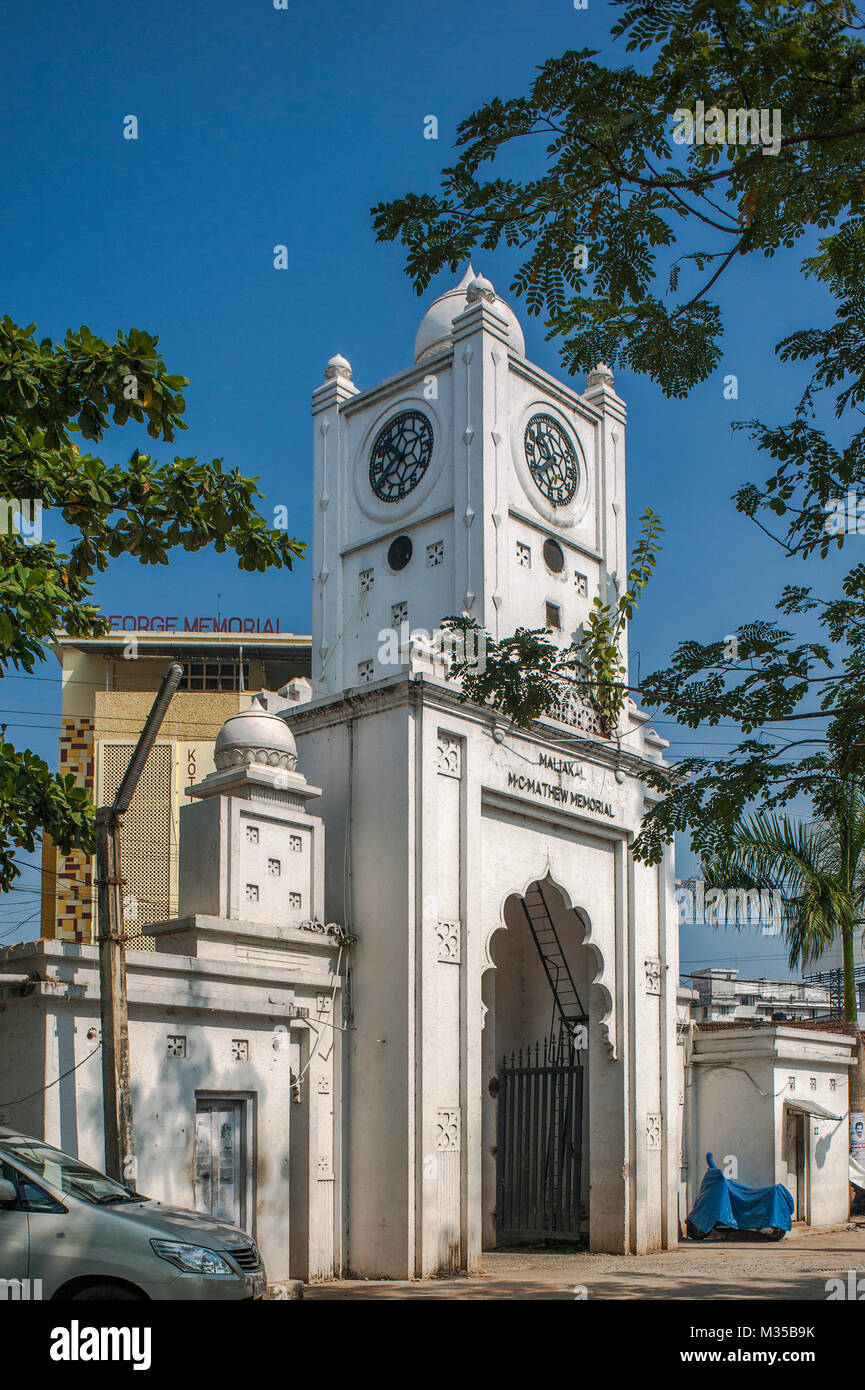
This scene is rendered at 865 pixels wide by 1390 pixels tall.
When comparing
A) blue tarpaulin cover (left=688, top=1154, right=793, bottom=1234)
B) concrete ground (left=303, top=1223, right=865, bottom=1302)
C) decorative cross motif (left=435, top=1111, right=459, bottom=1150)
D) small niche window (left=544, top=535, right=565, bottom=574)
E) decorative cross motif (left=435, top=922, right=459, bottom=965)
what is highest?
small niche window (left=544, top=535, right=565, bottom=574)

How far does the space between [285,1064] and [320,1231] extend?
238 cm

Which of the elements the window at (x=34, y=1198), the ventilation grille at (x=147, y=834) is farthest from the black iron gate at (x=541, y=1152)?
the ventilation grille at (x=147, y=834)

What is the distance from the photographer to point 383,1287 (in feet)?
47.4

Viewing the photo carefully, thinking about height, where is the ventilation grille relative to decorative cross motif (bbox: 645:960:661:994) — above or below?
above

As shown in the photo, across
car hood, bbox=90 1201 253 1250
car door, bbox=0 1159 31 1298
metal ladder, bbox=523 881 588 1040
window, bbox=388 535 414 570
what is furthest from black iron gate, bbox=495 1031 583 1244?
car door, bbox=0 1159 31 1298

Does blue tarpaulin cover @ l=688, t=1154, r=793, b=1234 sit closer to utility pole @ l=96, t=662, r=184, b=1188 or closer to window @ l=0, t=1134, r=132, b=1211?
utility pole @ l=96, t=662, r=184, b=1188

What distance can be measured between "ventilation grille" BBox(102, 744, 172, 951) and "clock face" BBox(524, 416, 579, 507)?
18505 mm

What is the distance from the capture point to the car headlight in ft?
26.9

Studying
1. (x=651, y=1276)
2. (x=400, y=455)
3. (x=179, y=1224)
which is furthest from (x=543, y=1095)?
(x=179, y=1224)

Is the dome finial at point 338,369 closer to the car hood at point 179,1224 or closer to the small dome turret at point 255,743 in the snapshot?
the small dome turret at point 255,743

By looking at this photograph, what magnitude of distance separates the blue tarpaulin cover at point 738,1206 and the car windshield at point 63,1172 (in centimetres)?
1411

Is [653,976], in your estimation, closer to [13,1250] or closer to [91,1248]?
[91,1248]

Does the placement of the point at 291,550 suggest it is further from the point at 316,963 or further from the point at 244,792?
the point at 316,963

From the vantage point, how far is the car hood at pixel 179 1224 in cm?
832
